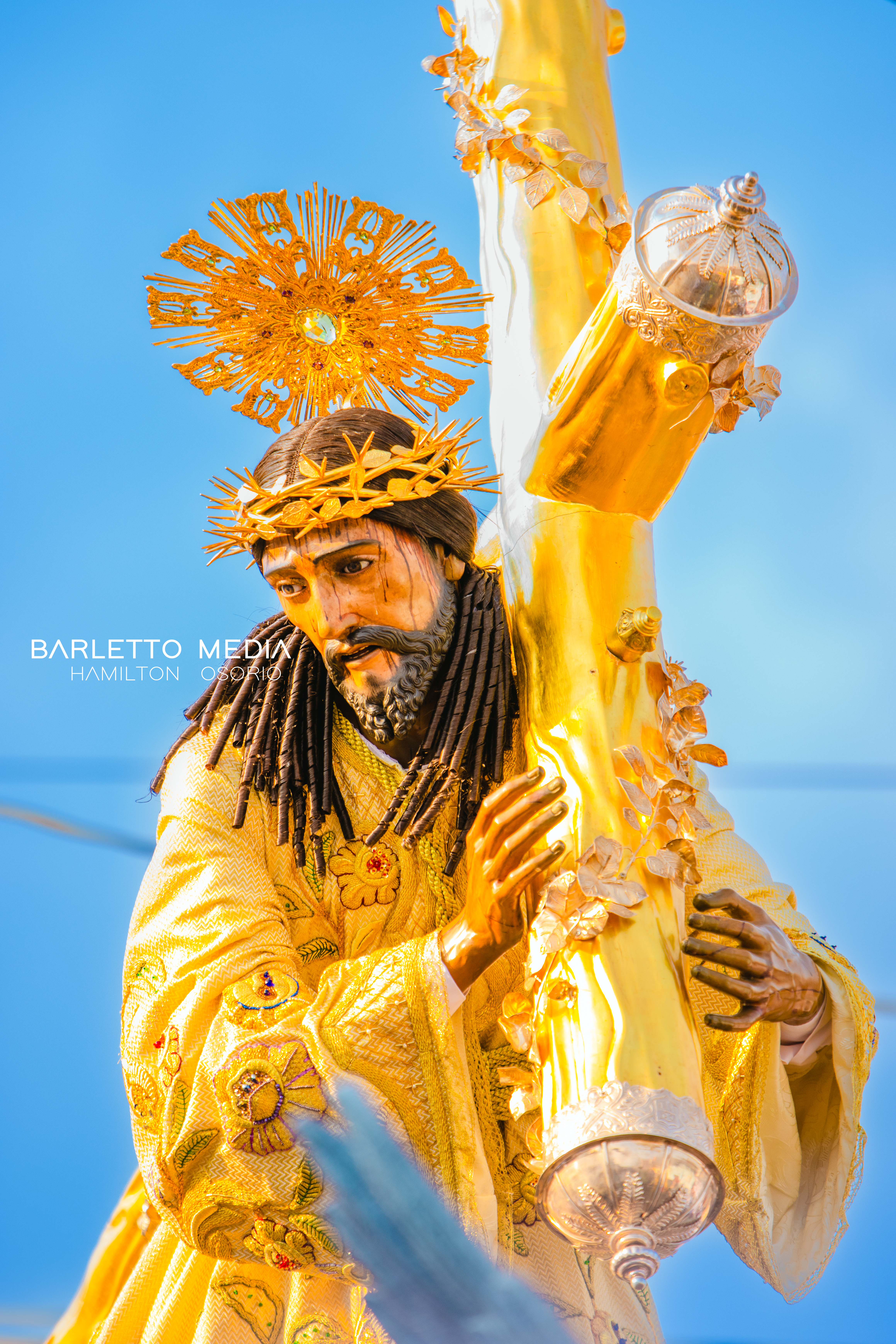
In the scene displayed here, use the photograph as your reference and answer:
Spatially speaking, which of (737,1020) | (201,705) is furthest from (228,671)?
(737,1020)

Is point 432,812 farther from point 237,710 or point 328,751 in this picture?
point 237,710

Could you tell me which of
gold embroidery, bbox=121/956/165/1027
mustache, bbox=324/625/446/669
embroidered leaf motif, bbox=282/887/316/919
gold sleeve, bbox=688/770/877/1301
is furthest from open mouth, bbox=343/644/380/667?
gold sleeve, bbox=688/770/877/1301

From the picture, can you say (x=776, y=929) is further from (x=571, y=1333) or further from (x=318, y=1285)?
(x=318, y=1285)

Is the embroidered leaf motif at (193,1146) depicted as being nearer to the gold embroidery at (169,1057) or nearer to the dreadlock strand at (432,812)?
the gold embroidery at (169,1057)

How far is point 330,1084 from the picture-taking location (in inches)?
131

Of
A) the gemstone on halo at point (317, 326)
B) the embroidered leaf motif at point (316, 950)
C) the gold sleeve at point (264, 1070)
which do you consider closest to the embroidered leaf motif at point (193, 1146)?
the gold sleeve at point (264, 1070)

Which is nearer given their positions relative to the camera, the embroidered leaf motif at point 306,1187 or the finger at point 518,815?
the embroidered leaf motif at point 306,1187

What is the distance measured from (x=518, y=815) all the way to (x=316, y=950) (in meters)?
0.77

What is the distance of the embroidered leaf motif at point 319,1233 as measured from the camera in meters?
3.28

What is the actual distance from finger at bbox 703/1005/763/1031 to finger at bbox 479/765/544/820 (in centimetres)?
56

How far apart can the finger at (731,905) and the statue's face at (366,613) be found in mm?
865

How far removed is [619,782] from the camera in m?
3.46

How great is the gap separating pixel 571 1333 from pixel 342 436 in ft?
6.65

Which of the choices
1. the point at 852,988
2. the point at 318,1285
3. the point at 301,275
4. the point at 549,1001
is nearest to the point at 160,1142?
the point at 318,1285
